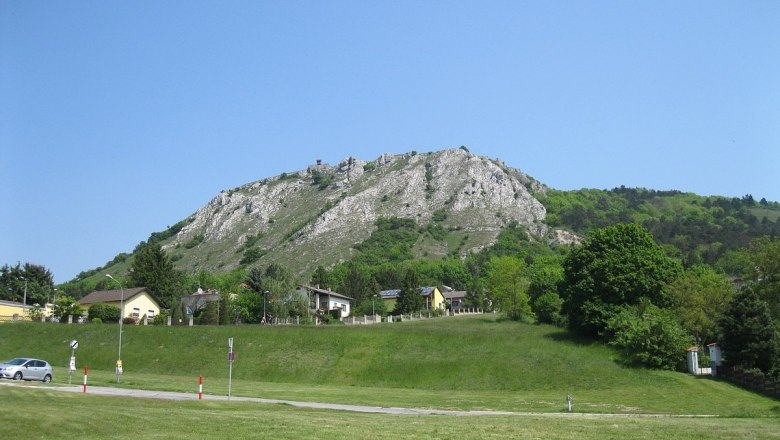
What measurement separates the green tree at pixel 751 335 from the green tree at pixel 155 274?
86370mm

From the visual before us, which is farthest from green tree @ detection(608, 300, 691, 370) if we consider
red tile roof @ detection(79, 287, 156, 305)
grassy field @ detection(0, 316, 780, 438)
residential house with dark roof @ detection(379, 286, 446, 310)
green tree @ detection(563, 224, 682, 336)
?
residential house with dark roof @ detection(379, 286, 446, 310)

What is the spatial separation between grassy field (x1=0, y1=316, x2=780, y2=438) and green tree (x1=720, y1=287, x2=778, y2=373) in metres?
4.33

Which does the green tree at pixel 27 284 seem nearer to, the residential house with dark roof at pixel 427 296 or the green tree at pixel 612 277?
the residential house with dark roof at pixel 427 296

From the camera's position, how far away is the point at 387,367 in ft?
204

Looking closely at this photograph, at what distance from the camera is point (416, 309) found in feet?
431

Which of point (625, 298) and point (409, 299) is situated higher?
point (409, 299)

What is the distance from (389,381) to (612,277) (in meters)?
27.0

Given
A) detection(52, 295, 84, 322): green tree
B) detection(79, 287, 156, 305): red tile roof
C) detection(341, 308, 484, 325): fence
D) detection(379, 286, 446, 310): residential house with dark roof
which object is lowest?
detection(341, 308, 484, 325): fence

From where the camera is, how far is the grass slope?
45156 millimetres

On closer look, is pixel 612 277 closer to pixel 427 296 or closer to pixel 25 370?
pixel 25 370

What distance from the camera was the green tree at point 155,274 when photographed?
11681 centimetres

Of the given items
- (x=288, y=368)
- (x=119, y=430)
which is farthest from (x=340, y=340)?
(x=119, y=430)

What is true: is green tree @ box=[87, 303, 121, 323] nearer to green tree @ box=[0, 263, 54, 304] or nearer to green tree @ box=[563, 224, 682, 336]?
green tree @ box=[0, 263, 54, 304]

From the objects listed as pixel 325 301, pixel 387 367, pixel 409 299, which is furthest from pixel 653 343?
pixel 325 301
